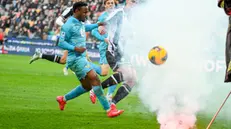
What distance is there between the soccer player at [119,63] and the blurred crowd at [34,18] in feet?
64.9

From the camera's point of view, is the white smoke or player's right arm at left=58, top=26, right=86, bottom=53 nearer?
the white smoke

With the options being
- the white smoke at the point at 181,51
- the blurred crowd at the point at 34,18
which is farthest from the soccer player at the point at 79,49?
the blurred crowd at the point at 34,18

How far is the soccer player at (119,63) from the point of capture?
11480 millimetres

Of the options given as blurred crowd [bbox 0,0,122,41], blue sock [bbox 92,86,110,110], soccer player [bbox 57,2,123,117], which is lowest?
blurred crowd [bbox 0,0,122,41]

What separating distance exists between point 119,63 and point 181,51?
241 cm

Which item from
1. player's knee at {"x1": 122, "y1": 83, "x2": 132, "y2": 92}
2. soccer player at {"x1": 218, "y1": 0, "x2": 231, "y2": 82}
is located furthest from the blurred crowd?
soccer player at {"x1": 218, "y1": 0, "x2": 231, "y2": 82}

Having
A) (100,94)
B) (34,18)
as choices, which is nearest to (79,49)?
(100,94)

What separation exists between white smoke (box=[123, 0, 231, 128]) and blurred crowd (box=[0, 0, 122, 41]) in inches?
836

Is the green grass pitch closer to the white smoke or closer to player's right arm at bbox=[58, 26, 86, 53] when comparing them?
the white smoke

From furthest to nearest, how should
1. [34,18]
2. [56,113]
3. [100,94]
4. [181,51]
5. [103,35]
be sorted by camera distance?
[34,18] < [103,35] < [56,113] < [100,94] < [181,51]

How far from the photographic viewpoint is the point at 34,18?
113 feet

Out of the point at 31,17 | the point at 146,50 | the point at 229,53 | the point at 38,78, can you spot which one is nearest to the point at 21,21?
the point at 31,17

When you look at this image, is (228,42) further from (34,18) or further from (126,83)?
(34,18)

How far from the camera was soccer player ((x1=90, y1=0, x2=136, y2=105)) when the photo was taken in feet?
37.7
